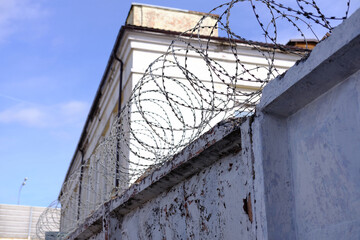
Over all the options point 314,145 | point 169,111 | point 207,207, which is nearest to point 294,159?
point 314,145

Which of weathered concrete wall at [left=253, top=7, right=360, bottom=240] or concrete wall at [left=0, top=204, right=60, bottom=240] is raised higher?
concrete wall at [left=0, top=204, right=60, bottom=240]

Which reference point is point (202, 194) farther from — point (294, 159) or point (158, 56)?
point (158, 56)

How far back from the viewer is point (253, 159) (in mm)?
2463

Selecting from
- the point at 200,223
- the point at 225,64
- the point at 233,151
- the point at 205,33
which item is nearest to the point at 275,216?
the point at 233,151

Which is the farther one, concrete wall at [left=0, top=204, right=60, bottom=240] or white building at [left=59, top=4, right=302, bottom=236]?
concrete wall at [left=0, top=204, right=60, bottom=240]

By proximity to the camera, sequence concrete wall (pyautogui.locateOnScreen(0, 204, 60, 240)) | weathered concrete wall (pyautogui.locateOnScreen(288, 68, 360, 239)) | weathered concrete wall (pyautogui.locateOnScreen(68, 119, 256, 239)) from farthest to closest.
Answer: concrete wall (pyautogui.locateOnScreen(0, 204, 60, 240)) → weathered concrete wall (pyautogui.locateOnScreen(68, 119, 256, 239)) → weathered concrete wall (pyautogui.locateOnScreen(288, 68, 360, 239))

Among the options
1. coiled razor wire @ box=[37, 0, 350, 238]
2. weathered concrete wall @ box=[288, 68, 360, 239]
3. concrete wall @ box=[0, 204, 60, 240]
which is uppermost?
concrete wall @ box=[0, 204, 60, 240]

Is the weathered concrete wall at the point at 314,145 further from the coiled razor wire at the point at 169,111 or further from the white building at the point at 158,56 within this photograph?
the white building at the point at 158,56

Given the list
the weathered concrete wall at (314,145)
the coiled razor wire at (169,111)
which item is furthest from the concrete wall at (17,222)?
the weathered concrete wall at (314,145)

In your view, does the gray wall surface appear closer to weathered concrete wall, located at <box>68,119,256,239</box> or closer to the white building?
Answer: weathered concrete wall, located at <box>68,119,256,239</box>

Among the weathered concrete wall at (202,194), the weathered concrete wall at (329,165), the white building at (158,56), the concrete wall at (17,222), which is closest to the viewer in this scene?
the weathered concrete wall at (329,165)

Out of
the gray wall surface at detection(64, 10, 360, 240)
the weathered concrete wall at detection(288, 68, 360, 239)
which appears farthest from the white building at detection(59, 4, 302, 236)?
the weathered concrete wall at detection(288, 68, 360, 239)

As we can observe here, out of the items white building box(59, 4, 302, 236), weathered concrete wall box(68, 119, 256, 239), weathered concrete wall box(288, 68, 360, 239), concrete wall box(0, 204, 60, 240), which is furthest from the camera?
concrete wall box(0, 204, 60, 240)

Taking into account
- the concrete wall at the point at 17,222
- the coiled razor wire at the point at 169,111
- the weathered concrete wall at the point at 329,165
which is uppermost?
the concrete wall at the point at 17,222
